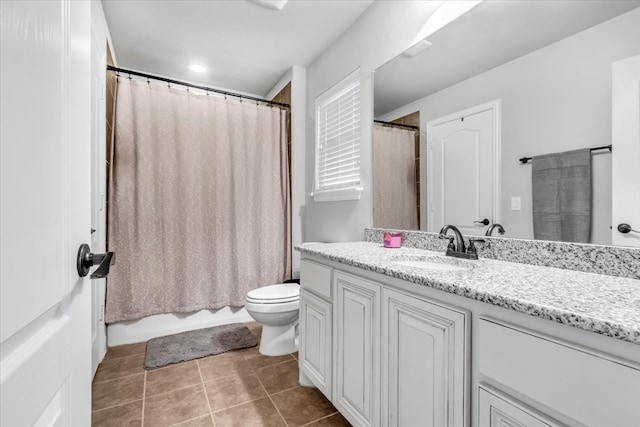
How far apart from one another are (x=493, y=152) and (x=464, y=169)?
17cm

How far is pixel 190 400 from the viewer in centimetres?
165

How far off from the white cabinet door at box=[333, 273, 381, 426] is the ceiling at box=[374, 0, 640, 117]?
114 centimetres

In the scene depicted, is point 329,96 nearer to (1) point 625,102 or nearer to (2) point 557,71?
(2) point 557,71

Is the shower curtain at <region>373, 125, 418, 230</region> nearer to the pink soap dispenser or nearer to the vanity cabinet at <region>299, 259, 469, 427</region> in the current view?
the pink soap dispenser

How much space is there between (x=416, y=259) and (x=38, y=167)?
138cm

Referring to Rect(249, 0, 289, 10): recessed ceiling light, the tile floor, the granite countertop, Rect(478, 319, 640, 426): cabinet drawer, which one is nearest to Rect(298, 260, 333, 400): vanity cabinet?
the tile floor

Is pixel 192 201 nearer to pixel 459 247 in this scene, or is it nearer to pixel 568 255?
pixel 459 247

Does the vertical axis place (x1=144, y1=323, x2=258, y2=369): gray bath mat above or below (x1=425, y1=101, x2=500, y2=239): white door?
below

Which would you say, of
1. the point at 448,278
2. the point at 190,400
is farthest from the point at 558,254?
the point at 190,400

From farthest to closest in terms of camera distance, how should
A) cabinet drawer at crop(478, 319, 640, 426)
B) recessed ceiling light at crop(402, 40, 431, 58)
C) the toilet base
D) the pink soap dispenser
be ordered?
the toilet base, the pink soap dispenser, recessed ceiling light at crop(402, 40, 431, 58), cabinet drawer at crop(478, 319, 640, 426)

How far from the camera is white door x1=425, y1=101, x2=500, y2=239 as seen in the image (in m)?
1.35

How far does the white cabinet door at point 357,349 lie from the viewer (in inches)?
45.7

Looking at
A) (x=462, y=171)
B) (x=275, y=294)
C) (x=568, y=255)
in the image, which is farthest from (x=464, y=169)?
(x=275, y=294)

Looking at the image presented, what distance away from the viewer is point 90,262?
0.64 meters
